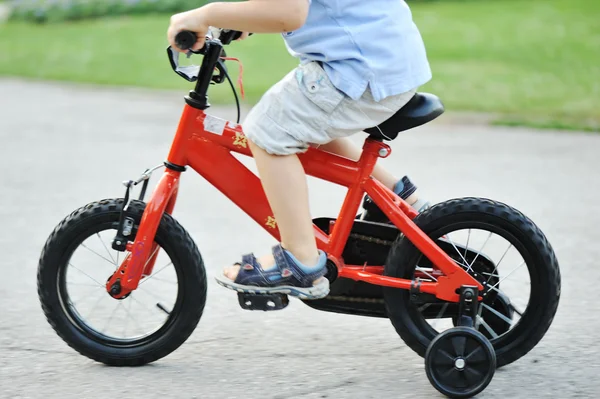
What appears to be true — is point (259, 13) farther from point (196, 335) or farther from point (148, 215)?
point (196, 335)

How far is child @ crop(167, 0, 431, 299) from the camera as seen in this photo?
3.58 m

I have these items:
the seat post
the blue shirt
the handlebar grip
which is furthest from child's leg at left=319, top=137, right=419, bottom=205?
the handlebar grip

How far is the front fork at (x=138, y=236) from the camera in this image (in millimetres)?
3932

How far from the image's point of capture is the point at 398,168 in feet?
25.6

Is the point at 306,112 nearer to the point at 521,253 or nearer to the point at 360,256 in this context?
the point at 360,256

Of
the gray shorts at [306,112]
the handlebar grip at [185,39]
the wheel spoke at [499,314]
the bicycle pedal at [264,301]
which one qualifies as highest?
the handlebar grip at [185,39]

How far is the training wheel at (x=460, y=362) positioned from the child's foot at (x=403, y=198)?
1.80 ft

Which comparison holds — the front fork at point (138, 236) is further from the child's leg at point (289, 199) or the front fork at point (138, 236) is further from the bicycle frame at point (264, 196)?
the child's leg at point (289, 199)

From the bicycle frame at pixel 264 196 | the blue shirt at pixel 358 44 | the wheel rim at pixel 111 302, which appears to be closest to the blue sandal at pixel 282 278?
the bicycle frame at pixel 264 196

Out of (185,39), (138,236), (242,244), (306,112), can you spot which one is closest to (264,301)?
(138,236)

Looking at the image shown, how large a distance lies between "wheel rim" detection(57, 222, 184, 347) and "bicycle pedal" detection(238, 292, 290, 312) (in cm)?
25

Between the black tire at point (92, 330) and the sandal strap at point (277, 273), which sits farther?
the black tire at point (92, 330)

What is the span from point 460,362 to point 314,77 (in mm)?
1110

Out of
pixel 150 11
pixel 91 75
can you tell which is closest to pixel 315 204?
pixel 91 75
